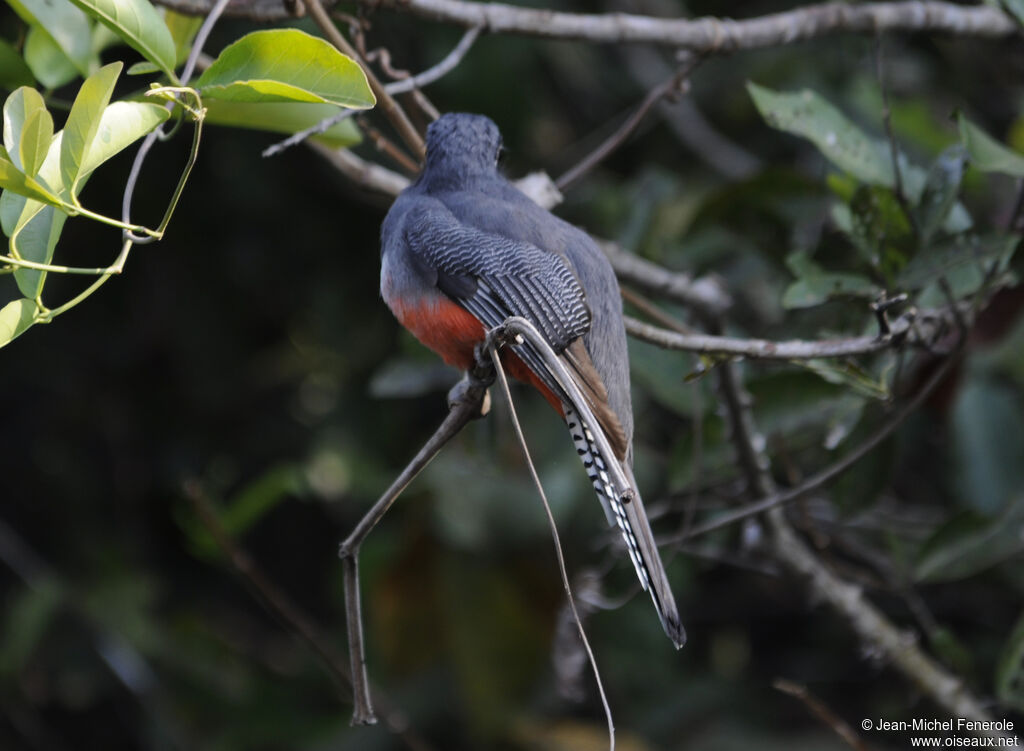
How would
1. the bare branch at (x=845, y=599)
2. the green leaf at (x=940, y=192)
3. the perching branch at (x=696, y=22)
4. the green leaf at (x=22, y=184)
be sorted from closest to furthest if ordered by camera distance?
the green leaf at (x=22, y=184), the perching branch at (x=696, y=22), the green leaf at (x=940, y=192), the bare branch at (x=845, y=599)

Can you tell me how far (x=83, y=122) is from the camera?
60.8 inches

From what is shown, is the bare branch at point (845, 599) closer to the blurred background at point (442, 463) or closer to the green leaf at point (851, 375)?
the blurred background at point (442, 463)

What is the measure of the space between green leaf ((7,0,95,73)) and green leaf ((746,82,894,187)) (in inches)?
61.3

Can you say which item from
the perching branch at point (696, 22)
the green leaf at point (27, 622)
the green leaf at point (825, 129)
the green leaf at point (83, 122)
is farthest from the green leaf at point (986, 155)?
the green leaf at point (27, 622)

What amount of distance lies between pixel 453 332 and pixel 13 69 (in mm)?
1084

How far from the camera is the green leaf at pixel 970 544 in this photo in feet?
9.90

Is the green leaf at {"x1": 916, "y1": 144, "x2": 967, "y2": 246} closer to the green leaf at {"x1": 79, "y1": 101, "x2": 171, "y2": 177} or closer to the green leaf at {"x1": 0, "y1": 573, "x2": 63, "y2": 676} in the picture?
the green leaf at {"x1": 79, "y1": 101, "x2": 171, "y2": 177}

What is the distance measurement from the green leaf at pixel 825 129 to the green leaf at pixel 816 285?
0.26 m

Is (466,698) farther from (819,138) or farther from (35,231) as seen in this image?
(35,231)

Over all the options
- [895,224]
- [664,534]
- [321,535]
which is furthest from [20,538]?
[895,224]

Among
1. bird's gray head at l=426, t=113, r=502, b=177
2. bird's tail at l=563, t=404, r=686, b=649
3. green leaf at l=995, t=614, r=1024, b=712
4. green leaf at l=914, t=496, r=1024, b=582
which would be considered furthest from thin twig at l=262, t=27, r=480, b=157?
green leaf at l=995, t=614, r=1024, b=712

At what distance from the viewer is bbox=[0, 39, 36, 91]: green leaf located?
7.50 feet

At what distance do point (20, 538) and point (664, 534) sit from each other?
2981mm

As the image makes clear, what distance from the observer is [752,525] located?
9.98 ft
